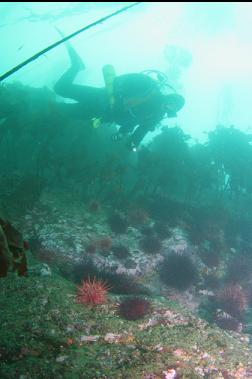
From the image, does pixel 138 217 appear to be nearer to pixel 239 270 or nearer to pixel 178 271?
pixel 178 271

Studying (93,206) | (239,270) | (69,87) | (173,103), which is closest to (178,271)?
(239,270)

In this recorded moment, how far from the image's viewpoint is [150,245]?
41.9 feet

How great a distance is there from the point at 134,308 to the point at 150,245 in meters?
5.57

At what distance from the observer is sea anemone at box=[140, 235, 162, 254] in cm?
1263

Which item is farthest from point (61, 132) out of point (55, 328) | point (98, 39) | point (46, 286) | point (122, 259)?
point (98, 39)

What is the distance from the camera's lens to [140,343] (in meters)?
6.25

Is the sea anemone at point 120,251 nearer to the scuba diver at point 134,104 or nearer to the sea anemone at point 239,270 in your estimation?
the sea anemone at point 239,270

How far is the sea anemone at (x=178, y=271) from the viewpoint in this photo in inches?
438

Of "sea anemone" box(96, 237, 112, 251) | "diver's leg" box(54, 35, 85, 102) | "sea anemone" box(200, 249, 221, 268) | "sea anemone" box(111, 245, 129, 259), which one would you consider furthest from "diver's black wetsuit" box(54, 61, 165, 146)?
"sea anemone" box(200, 249, 221, 268)

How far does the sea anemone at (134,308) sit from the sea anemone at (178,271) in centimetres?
362

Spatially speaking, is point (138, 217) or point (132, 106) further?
point (138, 217)

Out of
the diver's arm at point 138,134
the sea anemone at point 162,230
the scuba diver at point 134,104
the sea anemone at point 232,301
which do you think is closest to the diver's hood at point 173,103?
the scuba diver at point 134,104

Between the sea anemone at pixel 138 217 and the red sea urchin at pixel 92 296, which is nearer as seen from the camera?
the red sea urchin at pixel 92 296

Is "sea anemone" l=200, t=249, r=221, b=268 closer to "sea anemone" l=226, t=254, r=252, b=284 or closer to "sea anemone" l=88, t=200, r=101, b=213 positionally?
"sea anemone" l=226, t=254, r=252, b=284
